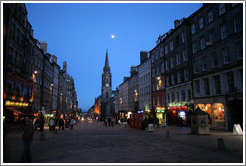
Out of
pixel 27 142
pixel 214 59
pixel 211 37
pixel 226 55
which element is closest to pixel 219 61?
pixel 226 55

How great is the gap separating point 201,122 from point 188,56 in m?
16.3

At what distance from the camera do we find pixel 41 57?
44.8 metres

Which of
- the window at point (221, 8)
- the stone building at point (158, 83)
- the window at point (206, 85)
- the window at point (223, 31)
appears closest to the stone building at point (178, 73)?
the stone building at point (158, 83)

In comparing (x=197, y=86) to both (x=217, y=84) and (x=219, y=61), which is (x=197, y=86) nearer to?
(x=217, y=84)

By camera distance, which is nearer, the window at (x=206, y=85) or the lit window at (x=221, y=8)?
the lit window at (x=221, y=8)

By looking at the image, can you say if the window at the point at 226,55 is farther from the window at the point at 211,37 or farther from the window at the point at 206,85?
the window at the point at 206,85

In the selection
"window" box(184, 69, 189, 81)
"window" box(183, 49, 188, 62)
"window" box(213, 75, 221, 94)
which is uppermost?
"window" box(183, 49, 188, 62)

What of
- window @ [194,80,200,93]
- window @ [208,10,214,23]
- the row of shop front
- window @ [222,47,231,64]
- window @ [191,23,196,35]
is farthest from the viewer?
window @ [191,23,196,35]

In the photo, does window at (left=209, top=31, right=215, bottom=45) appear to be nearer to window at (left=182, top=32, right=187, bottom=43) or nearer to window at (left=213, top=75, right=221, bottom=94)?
window at (left=213, top=75, right=221, bottom=94)

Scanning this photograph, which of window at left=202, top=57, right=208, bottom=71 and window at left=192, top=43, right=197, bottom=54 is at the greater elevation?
window at left=192, top=43, right=197, bottom=54

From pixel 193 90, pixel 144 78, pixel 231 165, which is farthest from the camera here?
pixel 144 78

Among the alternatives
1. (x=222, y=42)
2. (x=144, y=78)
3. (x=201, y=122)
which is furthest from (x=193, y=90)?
(x=144, y=78)

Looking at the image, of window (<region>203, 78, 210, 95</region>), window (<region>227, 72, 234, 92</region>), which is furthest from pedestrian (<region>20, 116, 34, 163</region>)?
window (<region>203, 78, 210, 95</region>)

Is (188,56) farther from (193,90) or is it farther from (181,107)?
(181,107)
